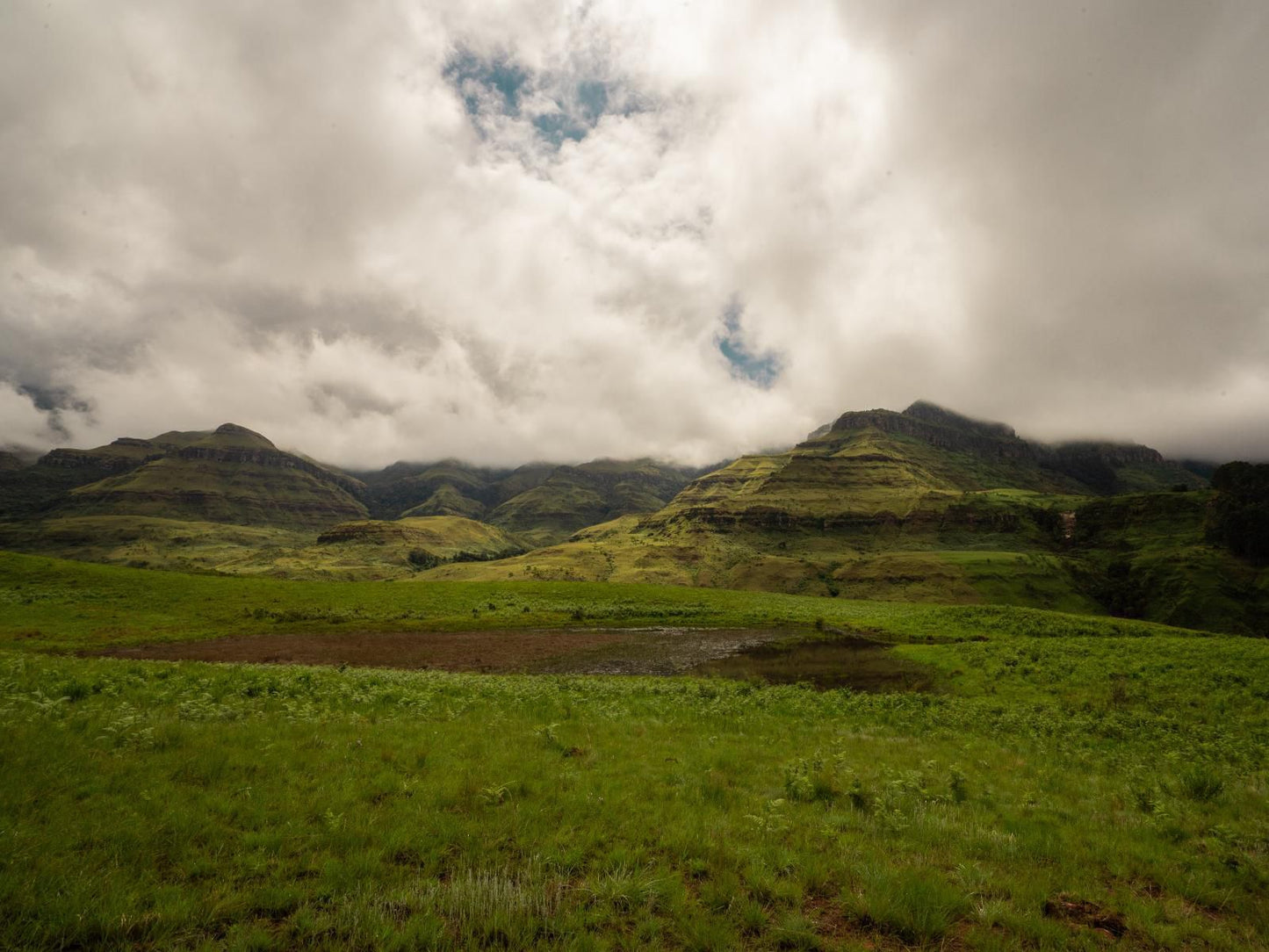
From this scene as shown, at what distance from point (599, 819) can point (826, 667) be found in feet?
119

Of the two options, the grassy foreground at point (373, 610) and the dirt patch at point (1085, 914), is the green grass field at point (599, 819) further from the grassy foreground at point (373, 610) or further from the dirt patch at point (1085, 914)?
the grassy foreground at point (373, 610)

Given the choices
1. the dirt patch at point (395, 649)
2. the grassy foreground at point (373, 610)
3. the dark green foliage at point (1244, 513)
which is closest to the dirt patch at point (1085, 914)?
the dirt patch at point (395, 649)

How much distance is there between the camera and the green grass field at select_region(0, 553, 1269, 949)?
7.10 m

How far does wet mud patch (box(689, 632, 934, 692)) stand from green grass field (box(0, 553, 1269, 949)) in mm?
11177

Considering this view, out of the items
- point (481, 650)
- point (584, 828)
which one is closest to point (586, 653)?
point (481, 650)

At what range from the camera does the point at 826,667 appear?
41.9 meters

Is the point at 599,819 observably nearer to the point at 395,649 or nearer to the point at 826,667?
the point at 826,667

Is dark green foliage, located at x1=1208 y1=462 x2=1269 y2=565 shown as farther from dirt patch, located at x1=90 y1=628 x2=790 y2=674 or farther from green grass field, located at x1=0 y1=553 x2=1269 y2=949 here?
green grass field, located at x1=0 y1=553 x2=1269 y2=949

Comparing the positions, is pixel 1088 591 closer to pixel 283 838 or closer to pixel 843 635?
pixel 843 635

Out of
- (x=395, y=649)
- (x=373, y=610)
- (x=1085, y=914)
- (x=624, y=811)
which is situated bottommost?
(x=373, y=610)

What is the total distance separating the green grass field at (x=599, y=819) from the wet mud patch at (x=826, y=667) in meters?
11.2

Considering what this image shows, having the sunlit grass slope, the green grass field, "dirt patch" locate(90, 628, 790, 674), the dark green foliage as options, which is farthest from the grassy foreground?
the dark green foliage

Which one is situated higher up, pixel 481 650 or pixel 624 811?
pixel 624 811

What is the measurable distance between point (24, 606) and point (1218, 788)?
300 ft
